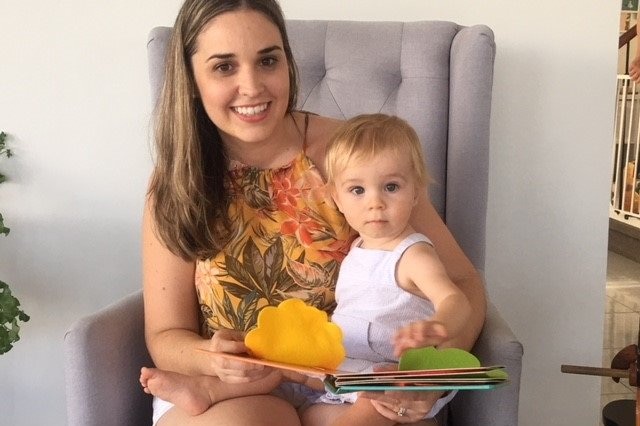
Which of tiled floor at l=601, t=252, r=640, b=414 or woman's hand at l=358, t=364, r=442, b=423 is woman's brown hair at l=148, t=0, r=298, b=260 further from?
tiled floor at l=601, t=252, r=640, b=414

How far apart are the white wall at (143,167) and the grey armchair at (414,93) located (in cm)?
22

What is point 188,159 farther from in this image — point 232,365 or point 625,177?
point 625,177

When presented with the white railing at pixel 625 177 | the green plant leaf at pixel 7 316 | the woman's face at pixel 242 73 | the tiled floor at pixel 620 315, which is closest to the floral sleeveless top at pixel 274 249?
the woman's face at pixel 242 73

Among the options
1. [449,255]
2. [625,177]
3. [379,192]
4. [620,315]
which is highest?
[379,192]

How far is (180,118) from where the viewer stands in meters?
1.40

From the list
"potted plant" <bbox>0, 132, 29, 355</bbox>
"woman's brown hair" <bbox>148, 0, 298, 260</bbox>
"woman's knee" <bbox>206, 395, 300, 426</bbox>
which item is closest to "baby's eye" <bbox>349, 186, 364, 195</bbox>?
"woman's brown hair" <bbox>148, 0, 298, 260</bbox>

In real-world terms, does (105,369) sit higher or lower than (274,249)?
lower

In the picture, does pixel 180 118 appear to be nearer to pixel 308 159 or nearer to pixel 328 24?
pixel 308 159

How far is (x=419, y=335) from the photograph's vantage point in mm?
1105

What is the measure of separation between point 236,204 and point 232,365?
1.13ft

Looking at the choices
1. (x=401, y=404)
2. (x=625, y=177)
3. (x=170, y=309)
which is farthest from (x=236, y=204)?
(x=625, y=177)

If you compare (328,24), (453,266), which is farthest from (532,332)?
(328,24)

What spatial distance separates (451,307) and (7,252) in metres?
1.28

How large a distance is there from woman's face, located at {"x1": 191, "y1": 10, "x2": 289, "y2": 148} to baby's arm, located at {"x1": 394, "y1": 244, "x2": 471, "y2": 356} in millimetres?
326
